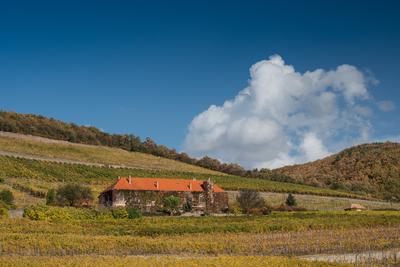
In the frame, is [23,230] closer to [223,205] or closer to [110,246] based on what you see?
[110,246]

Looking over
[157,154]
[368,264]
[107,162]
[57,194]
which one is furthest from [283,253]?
[157,154]

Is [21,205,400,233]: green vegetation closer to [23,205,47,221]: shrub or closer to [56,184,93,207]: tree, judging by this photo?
[23,205,47,221]: shrub

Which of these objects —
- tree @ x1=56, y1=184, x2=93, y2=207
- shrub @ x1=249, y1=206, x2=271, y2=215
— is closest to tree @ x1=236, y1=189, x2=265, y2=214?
shrub @ x1=249, y1=206, x2=271, y2=215

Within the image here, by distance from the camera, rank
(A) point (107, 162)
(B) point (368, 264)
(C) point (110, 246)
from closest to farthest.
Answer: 1. (B) point (368, 264)
2. (C) point (110, 246)
3. (A) point (107, 162)

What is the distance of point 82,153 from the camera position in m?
110

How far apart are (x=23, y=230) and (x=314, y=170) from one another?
442 ft

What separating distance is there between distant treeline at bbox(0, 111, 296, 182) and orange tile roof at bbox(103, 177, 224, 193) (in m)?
46.8

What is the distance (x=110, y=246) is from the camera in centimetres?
3234

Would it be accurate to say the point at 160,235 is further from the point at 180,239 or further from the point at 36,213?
the point at 36,213

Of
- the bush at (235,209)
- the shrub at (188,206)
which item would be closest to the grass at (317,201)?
the bush at (235,209)

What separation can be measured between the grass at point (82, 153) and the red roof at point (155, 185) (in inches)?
1194

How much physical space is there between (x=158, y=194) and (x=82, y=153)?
133 feet

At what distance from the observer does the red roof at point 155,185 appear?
73188 mm

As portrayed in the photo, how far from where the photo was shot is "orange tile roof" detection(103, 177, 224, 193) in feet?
240
